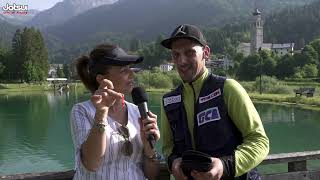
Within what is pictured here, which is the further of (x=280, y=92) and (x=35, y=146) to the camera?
(x=280, y=92)

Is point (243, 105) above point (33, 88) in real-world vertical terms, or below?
above

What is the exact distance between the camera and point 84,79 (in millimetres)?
2723

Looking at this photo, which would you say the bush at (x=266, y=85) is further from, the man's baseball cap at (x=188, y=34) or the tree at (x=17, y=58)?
the man's baseball cap at (x=188, y=34)

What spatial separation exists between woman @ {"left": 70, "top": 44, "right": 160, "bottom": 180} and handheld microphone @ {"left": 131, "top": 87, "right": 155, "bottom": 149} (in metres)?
0.03

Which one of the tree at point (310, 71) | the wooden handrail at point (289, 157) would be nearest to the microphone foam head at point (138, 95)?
the wooden handrail at point (289, 157)

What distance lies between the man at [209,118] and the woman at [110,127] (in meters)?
0.19

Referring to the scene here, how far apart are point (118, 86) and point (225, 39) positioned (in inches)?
5371

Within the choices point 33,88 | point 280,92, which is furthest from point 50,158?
point 33,88

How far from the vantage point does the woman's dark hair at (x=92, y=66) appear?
102 inches

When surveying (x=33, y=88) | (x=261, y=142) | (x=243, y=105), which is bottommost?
(x=33, y=88)

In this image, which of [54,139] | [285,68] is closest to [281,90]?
[285,68]

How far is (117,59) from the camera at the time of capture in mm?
2574

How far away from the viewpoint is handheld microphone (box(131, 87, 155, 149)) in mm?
2447

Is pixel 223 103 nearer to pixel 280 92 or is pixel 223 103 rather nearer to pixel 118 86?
pixel 118 86
